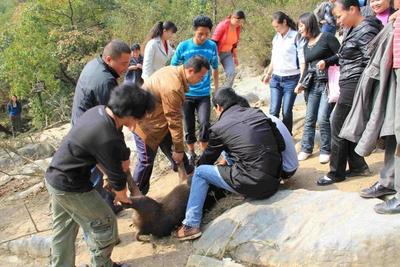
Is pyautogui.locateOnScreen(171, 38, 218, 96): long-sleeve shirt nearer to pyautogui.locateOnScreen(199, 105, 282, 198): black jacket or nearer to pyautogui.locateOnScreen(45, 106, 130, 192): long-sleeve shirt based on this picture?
pyautogui.locateOnScreen(199, 105, 282, 198): black jacket

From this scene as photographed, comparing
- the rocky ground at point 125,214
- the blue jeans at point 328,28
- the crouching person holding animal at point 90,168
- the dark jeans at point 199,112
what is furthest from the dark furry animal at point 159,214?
the blue jeans at point 328,28

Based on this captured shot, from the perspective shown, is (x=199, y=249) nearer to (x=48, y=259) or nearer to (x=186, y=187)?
(x=186, y=187)

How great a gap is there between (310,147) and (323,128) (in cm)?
48

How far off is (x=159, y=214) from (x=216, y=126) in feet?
3.15

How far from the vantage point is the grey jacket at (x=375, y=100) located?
3240 millimetres

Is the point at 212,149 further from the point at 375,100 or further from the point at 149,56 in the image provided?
the point at 149,56

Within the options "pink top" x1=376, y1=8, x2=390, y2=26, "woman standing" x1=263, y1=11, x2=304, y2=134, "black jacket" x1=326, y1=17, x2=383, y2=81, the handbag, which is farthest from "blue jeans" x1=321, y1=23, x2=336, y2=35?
"black jacket" x1=326, y1=17, x2=383, y2=81

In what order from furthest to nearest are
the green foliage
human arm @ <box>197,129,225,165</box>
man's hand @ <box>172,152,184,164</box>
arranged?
the green foliage → man's hand @ <box>172,152,184,164</box> → human arm @ <box>197,129,225,165</box>

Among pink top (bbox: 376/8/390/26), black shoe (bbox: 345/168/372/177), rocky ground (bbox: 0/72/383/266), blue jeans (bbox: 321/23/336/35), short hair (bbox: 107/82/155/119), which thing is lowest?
rocky ground (bbox: 0/72/383/266)

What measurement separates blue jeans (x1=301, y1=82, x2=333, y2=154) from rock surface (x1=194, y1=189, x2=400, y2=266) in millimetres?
1207

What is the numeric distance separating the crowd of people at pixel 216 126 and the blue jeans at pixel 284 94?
54 millimetres

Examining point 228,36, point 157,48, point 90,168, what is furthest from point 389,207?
point 228,36

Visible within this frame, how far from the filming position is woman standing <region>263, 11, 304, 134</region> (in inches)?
207

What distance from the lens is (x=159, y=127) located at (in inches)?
164
